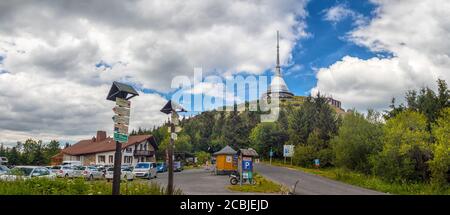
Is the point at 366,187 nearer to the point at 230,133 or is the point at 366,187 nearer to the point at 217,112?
the point at 230,133

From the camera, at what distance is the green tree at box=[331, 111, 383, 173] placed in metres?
38.5

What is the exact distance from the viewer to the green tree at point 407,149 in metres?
31.4

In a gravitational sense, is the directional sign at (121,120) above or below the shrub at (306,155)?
above

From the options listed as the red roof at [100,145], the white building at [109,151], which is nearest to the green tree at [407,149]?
the white building at [109,151]

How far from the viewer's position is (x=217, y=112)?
115250mm

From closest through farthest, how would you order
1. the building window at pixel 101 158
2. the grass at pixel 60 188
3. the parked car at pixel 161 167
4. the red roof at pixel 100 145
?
1. the grass at pixel 60 188
2. the parked car at pixel 161 167
3. the red roof at pixel 100 145
4. the building window at pixel 101 158

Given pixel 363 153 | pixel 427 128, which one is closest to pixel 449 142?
pixel 427 128

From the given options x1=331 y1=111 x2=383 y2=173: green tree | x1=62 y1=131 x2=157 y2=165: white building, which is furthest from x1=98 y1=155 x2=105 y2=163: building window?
x1=331 y1=111 x2=383 y2=173: green tree

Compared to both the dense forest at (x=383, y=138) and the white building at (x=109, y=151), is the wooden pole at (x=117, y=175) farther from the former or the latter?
the white building at (x=109, y=151)

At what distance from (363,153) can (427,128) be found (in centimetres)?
735

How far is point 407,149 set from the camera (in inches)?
1240

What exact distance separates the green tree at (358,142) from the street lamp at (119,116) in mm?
32292
